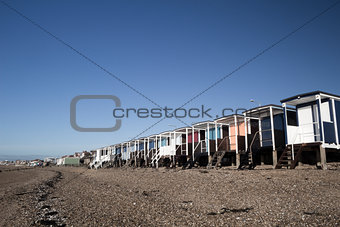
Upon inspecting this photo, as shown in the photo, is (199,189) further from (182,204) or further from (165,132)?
(165,132)

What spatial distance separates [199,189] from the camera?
10.7 m

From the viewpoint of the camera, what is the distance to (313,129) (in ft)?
49.7

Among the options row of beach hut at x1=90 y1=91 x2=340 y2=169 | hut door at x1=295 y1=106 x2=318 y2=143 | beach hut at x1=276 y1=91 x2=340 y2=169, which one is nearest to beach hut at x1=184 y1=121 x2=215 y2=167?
row of beach hut at x1=90 y1=91 x2=340 y2=169

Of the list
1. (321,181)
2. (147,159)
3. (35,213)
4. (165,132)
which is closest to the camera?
(35,213)

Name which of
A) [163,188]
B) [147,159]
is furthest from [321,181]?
[147,159]

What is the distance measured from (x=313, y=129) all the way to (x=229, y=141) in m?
6.44

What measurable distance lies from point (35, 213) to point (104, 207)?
2298 millimetres

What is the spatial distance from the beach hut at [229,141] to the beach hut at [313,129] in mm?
3799

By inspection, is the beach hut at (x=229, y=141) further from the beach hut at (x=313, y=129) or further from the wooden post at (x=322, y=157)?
the wooden post at (x=322, y=157)

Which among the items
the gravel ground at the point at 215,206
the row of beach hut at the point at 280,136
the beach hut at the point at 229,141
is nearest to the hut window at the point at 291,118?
the row of beach hut at the point at 280,136

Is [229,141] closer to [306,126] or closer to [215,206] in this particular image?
[306,126]

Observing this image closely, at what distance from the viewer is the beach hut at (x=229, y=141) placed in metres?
18.8

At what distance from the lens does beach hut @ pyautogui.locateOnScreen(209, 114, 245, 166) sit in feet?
61.7

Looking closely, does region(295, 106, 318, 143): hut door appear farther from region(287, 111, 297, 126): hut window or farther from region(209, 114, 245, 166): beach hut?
region(209, 114, 245, 166): beach hut
